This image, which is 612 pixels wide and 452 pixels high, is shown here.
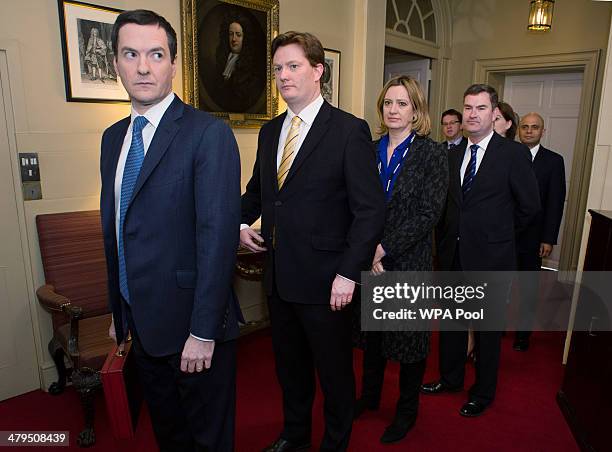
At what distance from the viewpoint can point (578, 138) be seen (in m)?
4.85

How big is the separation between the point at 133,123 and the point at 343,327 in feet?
3.68

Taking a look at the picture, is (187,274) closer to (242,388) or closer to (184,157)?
(184,157)

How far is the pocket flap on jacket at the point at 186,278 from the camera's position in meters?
1.43

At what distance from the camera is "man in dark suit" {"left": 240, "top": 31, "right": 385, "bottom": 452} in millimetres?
1748

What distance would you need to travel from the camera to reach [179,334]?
1.49m

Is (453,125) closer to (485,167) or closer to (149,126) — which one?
(485,167)

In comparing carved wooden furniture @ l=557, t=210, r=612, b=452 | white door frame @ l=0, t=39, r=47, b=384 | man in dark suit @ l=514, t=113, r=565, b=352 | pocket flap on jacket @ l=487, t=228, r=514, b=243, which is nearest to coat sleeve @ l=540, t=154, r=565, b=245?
man in dark suit @ l=514, t=113, r=565, b=352

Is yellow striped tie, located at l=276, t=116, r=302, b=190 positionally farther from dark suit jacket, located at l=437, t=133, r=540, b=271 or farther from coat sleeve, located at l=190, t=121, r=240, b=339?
dark suit jacket, located at l=437, t=133, r=540, b=271

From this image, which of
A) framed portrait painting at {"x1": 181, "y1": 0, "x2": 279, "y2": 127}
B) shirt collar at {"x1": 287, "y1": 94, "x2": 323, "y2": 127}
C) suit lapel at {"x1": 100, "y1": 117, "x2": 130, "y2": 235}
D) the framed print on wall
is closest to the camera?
suit lapel at {"x1": 100, "y1": 117, "x2": 130, "y2": 235}

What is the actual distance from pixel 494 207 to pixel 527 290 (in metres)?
2.07

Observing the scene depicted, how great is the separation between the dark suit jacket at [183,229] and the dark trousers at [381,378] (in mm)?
1196

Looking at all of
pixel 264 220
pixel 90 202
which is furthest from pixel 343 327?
pixel 90 202

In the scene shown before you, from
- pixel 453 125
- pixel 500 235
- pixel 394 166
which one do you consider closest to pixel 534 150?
pixel 453 125

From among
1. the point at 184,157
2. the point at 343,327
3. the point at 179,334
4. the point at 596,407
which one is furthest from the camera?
the point at 596,407
